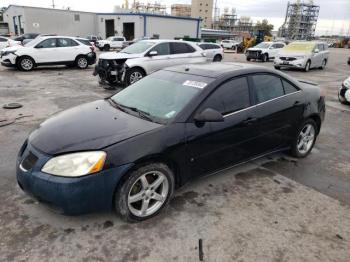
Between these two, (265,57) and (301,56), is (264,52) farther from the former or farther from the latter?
(301,56)

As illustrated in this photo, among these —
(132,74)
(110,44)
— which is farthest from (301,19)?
(132,74)

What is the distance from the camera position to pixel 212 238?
284cm

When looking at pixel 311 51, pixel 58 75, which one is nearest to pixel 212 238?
pixel 58 75

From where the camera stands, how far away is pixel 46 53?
1401 centimetres

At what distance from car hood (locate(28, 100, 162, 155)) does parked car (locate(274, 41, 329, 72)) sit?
51.5 feet

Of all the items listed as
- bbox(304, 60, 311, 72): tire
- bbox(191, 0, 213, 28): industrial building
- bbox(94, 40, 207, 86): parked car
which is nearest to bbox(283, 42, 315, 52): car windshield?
bbox(304, 60, 311, 72): tire

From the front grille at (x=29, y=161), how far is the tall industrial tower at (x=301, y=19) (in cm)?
13289

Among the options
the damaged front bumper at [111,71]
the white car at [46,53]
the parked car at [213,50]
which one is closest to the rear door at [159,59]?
the damaged front bumper at [111,71]

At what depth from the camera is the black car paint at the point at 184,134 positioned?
2844 mm

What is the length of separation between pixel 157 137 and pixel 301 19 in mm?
141250

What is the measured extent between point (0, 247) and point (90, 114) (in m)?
1.58

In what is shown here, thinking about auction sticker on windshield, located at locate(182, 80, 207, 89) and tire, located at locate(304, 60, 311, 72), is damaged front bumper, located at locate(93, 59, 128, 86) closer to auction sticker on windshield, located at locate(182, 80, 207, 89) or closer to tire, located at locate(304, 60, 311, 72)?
auction sticker on windshield, located at locate(182, 80, 207, 89)

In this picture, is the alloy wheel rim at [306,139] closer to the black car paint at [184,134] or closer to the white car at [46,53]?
the black car paint at [184,134]

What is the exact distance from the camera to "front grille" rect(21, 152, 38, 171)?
9.28 feet
